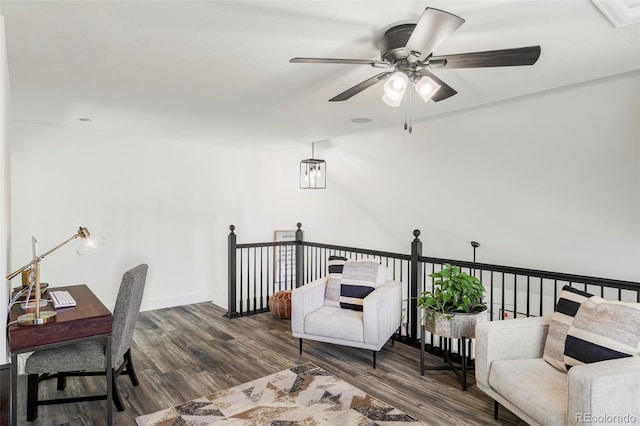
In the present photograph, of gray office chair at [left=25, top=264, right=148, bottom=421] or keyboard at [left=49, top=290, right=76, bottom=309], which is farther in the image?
keyboard at [left=49, top=290, right=76, bottom=309]

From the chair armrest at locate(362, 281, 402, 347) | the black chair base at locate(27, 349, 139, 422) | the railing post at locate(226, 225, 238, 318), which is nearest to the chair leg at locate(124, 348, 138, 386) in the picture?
the black chair base at locate(27, 349, 139, 422)

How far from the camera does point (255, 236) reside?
6.62 meters

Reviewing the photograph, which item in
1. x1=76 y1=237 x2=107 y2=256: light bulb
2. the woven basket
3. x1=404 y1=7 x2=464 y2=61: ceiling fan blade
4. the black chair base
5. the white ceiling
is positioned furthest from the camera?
the woven basket

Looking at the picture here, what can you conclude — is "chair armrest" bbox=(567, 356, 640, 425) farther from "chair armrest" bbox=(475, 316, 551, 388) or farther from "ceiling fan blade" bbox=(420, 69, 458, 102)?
"ceiling fan blade" bbox=(420, 69, 458, 102)

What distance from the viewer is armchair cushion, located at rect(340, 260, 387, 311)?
375 centimetres

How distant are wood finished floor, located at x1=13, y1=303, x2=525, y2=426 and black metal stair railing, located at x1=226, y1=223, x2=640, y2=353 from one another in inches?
18.8

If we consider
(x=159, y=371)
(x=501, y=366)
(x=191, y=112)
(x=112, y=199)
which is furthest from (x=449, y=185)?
(x=112, y=199)

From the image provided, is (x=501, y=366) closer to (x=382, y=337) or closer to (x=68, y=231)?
(x=382, y=337)

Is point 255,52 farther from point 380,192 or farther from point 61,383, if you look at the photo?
point 380,192

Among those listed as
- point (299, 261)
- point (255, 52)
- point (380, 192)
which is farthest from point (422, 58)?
point (380, 192)

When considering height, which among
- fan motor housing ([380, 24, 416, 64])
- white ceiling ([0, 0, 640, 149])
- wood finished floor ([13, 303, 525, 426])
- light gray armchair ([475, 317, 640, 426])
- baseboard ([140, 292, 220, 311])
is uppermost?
white ceiling ([0, 0, 640, 149])

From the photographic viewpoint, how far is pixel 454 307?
2.99 meters

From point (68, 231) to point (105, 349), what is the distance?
284 centimetres

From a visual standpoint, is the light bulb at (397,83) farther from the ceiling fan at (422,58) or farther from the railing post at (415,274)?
the railing post at (415,274)
